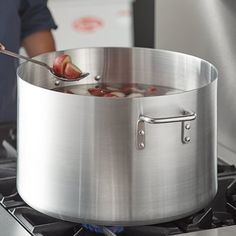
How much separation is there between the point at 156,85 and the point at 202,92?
0.21 meters

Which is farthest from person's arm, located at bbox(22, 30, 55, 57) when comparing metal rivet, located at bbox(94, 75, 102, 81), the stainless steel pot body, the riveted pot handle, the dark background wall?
the riveted pot handle

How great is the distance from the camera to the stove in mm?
931

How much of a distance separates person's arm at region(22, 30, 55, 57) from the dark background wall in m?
0.21

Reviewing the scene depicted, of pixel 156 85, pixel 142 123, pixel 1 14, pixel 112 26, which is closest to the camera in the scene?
pixel 142 123

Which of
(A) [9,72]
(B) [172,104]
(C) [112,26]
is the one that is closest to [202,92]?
(B) [172,104]

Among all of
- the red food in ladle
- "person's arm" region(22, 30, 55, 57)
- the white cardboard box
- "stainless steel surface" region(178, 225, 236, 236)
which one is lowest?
the white cardboard box

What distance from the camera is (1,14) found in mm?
1672

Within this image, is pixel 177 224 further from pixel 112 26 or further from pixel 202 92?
pixel 112 26

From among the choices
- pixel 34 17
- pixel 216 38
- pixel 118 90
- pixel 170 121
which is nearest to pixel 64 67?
pixel 118 90

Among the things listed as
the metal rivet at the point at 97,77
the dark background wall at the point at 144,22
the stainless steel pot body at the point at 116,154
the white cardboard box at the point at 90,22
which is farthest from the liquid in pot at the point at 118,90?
the white cardboard box at the point at 90,22

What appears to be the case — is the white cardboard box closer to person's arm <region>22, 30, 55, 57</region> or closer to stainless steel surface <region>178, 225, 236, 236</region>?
person's arm <region>22, 30, 55, 57</region>

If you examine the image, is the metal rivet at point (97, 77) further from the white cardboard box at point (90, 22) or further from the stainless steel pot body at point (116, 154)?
the white cardboard box at point (90, 22)

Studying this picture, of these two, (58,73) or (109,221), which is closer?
(109,221)

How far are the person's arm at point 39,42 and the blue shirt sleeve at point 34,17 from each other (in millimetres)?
11
